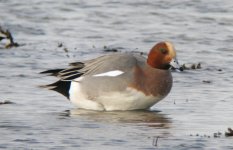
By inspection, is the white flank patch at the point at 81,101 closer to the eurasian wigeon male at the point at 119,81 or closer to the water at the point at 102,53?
the eurasian wigeon male at the point at 119,81

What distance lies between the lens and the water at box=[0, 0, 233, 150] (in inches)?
342

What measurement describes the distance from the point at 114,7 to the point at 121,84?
707 centimetres

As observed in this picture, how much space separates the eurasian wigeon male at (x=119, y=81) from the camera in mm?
10258

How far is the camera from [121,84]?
10.3 m

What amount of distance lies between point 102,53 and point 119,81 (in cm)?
349

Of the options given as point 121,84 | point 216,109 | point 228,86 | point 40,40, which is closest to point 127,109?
point 121,84

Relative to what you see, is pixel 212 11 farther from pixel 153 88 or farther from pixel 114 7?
pixel 153 88

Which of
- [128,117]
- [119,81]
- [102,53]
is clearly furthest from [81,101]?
[102,53]

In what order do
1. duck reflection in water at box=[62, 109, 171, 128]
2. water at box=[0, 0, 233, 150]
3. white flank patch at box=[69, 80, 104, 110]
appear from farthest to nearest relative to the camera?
white flank patch at box=[69, 80, 104, 110], duck reflection in water at box=[62, 109, 171, 128], water at box=[0, 0, 233, 150]

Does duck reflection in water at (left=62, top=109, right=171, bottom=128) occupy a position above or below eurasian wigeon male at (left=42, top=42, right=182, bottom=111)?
below

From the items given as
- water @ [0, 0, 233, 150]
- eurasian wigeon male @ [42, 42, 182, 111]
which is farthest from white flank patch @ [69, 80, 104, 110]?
water @ [0, 0, 233, 150]

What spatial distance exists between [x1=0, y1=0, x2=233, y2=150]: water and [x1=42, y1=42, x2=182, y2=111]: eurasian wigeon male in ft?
0.46

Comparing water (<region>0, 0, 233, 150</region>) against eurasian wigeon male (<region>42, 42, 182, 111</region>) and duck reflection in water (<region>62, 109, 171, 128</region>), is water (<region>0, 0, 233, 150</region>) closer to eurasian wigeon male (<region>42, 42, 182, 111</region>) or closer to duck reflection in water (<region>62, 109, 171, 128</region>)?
duck reflection in water (<region>62, 109, 171, 128</region>)

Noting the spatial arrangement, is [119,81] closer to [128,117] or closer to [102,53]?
[128,117]
